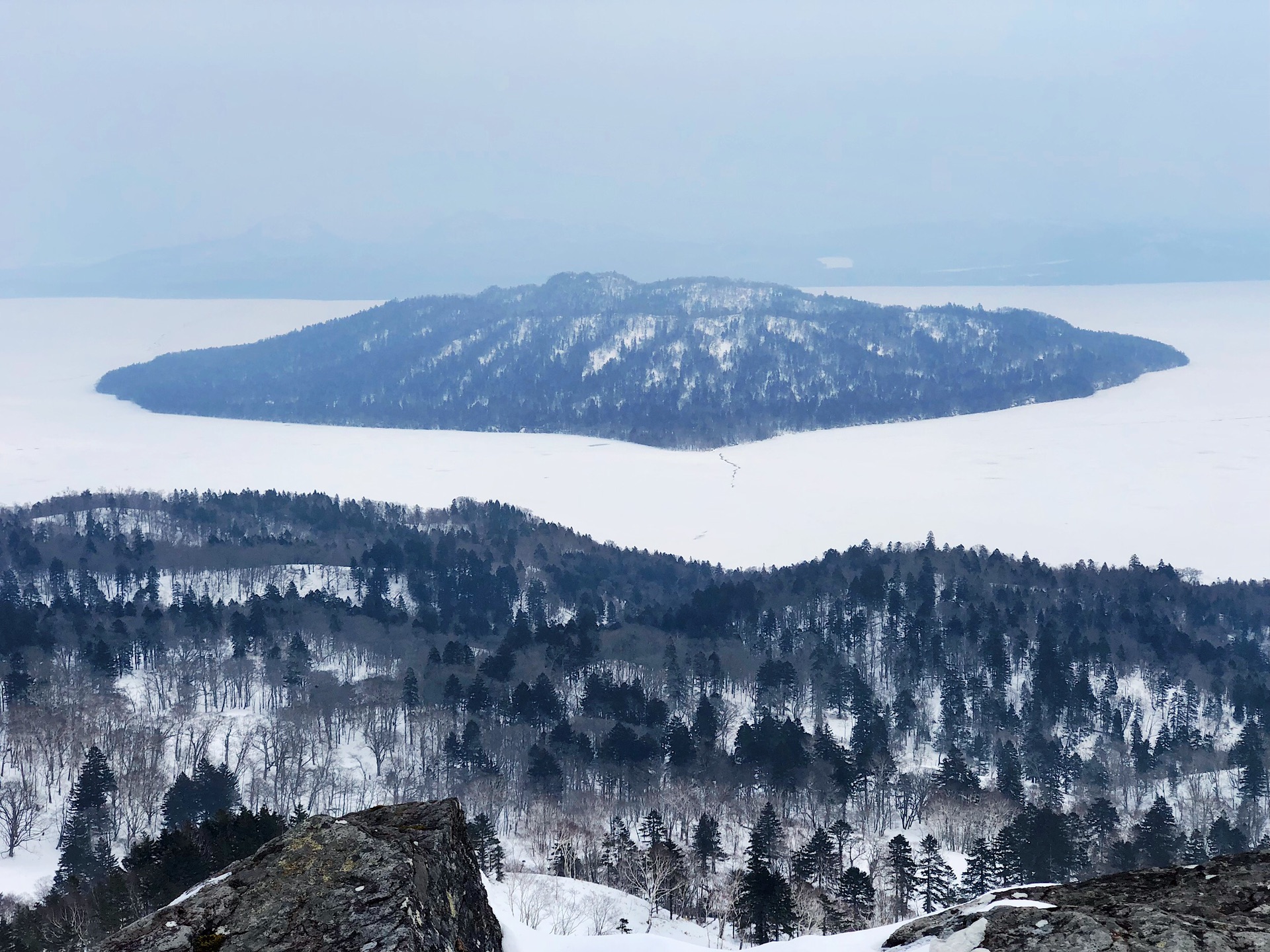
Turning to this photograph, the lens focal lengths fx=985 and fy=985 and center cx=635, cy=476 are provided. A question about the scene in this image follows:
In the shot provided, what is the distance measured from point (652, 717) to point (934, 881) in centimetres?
2979

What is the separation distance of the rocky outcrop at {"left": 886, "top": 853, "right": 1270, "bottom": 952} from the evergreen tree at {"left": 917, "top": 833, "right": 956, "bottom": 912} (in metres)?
30.7

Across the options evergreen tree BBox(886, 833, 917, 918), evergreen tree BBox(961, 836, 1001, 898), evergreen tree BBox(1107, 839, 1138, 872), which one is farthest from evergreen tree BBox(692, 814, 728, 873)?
evergreen tree BBox(1107, 839, 1138, 872)

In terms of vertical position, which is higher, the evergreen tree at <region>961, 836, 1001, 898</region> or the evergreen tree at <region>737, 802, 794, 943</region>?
the evergreen tree at <region>737, 802, 794, 943</region>

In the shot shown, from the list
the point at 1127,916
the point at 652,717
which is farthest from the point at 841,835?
the point at 1127,916

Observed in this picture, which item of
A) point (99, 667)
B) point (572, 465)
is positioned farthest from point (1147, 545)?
point (99, 667)

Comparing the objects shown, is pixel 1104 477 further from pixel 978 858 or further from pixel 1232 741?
pixel 978 858

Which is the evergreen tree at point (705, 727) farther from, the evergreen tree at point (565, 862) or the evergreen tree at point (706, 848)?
the evergreen tree at point (565, 862)

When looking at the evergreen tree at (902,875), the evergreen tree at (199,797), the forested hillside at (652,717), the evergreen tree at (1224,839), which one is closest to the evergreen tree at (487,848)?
the forested hillside at (652,717)

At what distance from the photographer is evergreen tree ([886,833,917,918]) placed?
137ft

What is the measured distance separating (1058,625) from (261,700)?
65.1 meters

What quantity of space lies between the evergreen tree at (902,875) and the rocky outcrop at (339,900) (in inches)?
1362

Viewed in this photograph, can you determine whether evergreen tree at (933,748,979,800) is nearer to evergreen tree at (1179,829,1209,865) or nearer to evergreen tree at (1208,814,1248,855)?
evergreen tree at (1179,829,1209,865)

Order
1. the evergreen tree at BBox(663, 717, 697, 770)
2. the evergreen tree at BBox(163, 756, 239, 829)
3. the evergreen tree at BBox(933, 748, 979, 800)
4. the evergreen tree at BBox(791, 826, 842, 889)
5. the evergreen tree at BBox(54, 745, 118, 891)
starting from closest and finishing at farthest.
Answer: the evergreen tree at BBox(791, 826, 842, 889), the evergreen tree at BBox(54, 745, 118, 891), the evergreen tree at BBox(163, 756, 239, 829), the evergreen tree at BBox(933, 748, 979, 800), the evergreen tree at BBox(663, 717, 697, 770)

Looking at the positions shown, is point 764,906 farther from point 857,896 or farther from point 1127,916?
point 1127,916
